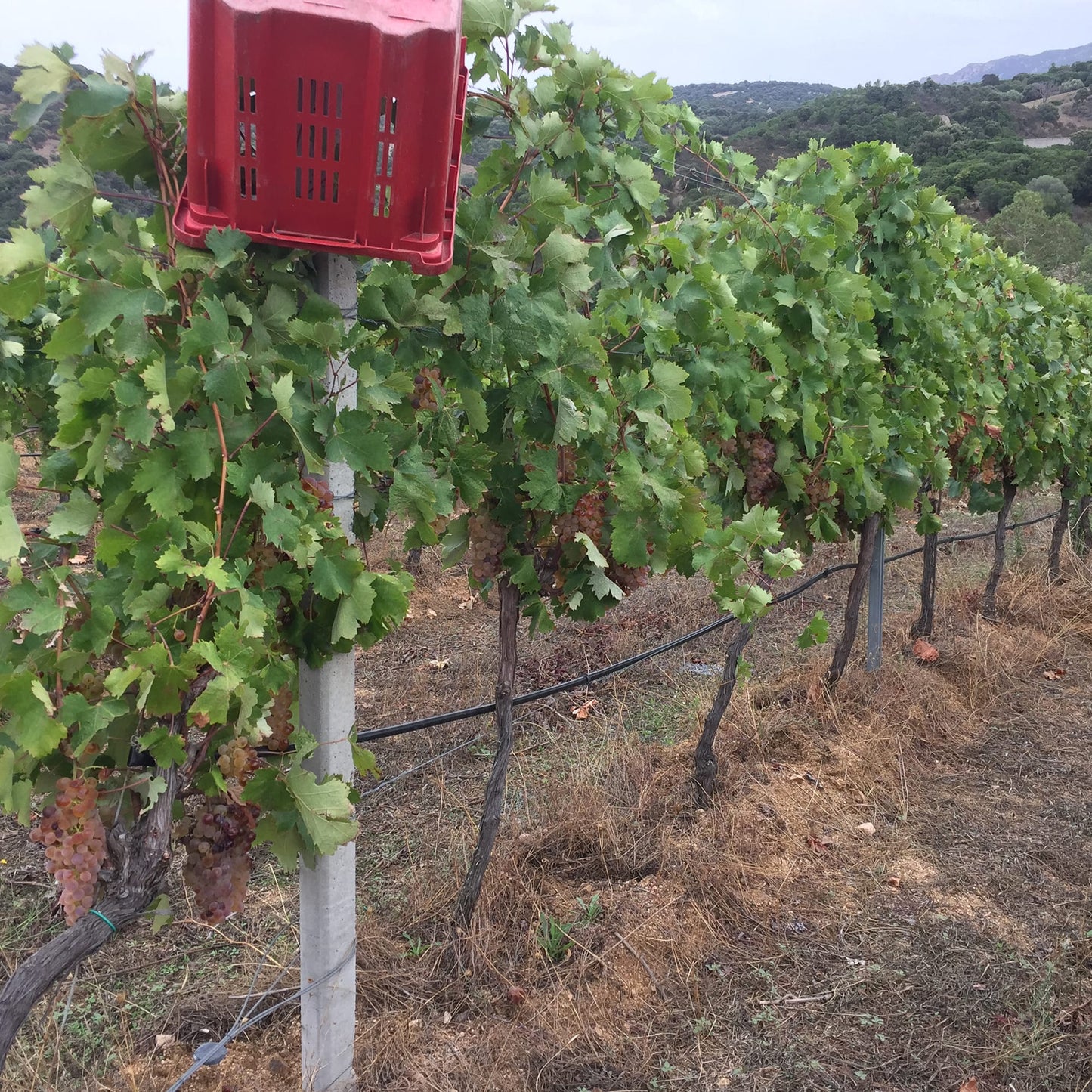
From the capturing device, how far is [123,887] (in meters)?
1.68

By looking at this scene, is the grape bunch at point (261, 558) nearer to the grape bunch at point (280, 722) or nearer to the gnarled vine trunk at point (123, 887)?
the grape bunch at point (280, 722)

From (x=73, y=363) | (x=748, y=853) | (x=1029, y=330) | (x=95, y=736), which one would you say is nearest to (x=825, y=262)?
(x=748, y=853)

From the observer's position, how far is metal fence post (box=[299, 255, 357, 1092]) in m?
1.96

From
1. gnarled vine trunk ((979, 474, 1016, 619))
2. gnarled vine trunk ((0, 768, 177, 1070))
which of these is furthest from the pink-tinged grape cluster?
gnarled vine trunk ((979, 474, 1016, 619))

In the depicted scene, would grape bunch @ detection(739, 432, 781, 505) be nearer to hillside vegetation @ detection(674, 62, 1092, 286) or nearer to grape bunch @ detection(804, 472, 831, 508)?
grape bunch @ detection(804, 472, 831, 508)

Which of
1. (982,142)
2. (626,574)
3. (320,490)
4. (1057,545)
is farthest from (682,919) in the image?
(982,142)

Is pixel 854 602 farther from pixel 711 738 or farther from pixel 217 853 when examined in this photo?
pixel 217 853

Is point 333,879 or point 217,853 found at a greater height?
point 217,853

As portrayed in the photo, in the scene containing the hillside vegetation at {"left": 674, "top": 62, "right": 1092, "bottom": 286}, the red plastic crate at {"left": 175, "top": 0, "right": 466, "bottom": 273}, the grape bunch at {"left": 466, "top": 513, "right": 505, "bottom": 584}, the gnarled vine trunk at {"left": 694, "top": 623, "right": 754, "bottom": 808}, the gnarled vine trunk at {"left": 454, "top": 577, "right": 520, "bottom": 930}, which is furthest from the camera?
the hillside vegetation at {"left": 674, "top": 62, "right": 1092, "bottom": 286}

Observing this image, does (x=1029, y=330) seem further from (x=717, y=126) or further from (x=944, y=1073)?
(x=717, y=126)

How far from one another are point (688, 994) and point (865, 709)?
8.42 ft

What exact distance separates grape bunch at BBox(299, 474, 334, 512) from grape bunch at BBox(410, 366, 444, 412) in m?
0.57

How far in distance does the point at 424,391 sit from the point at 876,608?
3.99 m

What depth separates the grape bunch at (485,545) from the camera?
278 centimetres
